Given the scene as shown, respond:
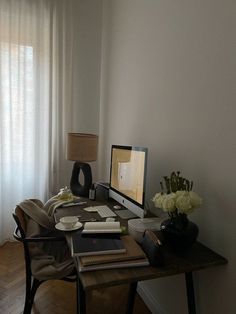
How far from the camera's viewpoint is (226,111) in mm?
1298

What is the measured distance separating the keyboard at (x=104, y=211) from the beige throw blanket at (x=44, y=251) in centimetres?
32

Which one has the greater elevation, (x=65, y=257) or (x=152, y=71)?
(x=152, y=71)

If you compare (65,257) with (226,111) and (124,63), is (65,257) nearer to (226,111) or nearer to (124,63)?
(226,111)

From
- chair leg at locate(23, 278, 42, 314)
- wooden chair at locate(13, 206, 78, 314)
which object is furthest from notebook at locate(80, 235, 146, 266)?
chair leg at locate(23, 278, 42, 314)

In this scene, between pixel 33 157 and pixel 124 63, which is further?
pixel 33 157

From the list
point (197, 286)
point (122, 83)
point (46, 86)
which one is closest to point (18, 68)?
point (46, 86)

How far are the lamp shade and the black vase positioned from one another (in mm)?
1324

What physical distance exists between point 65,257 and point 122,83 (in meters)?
1.68

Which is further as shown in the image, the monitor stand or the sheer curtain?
the sheer curtain

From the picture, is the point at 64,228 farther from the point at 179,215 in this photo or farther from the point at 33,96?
the point at 33,96

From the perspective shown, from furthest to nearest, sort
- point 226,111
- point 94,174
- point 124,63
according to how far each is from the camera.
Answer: point 94,174 < point 124,63 < point 226,111

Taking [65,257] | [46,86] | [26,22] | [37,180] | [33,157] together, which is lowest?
[65,257]

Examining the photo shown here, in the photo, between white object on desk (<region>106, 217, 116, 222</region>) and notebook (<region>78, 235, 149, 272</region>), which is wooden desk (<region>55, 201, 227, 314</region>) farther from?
white object on desk (<region>106, 217, 116, 222</region>)

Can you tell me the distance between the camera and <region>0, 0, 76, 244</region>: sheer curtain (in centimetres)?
275
